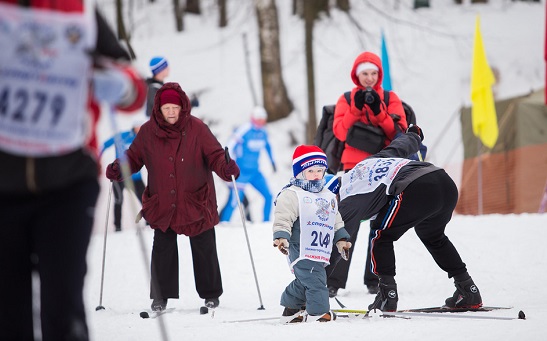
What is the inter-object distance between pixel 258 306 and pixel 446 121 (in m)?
13.1

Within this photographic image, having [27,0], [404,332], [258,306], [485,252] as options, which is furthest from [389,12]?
[27,0]


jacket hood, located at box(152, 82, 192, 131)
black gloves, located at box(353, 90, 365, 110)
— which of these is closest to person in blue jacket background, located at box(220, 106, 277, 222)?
black gloves, located at box(353, 90, 365, 110)

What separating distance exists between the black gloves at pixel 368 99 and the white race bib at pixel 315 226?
1463mm

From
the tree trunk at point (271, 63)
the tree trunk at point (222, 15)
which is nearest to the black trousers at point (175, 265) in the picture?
the tree trunk at point (271, 63)

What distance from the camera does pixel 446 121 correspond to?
19516mm

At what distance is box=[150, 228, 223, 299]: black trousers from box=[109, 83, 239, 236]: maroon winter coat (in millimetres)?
108

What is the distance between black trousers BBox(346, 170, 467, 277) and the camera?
18.2 feet

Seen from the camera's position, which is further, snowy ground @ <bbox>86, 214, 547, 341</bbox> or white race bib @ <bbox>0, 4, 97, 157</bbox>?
snowy ground @ <bbox>86, 214, 547, 341</bbox>

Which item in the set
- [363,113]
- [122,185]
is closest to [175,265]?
[363,113]

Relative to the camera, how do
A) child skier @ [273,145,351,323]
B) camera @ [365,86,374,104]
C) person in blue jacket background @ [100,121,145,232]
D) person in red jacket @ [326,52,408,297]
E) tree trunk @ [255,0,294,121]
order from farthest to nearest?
1. tree trunk @ [255,0,294,121]
2. person in blue jacket background @ [100,121,145,232]
3. person in red jacket @ [326,52,408,297]
4. camera @ [365,86,374,104]
5. child skier @ [273,145,351,323]

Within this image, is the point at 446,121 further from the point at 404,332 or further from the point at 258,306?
the point at 404,332

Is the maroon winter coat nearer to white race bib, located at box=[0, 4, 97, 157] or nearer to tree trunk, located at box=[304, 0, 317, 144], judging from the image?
white race bib, located at box=[0, 4, 97, 157]

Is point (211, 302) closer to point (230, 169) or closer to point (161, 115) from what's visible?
point (230, 169)

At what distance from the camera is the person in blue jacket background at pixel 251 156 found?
11.4m
